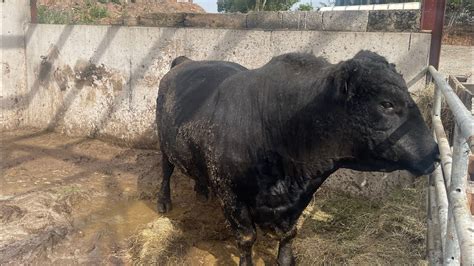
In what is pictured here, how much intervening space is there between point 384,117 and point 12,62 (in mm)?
6846

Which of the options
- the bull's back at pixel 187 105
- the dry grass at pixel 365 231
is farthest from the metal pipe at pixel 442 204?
the bull's back at pixel 187 105

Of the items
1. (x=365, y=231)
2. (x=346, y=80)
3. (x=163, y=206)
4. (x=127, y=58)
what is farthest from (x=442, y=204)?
(x=127, y=58)

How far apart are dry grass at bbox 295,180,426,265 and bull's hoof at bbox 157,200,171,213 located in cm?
139

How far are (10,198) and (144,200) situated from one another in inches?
52.9

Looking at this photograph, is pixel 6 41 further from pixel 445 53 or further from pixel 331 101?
pixel 445 53

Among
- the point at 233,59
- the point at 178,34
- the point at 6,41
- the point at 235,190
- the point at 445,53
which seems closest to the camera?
the point at 235,190

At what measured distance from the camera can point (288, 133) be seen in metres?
2.88

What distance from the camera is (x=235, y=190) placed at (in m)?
3.15

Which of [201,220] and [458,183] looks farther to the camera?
[201,220]

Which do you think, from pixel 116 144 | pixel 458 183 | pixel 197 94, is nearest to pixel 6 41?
pixel 116 144

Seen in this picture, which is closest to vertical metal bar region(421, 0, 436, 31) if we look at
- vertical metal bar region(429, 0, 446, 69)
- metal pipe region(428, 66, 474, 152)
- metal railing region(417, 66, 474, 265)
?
vertical metal bar region(429, 0, 446, 69)

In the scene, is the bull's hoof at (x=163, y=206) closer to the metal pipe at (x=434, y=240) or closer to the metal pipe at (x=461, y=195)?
the metal pipe at (x=434, y=240)

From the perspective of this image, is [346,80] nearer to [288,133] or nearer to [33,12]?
[288,133]

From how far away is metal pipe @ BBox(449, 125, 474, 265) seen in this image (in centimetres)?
143
